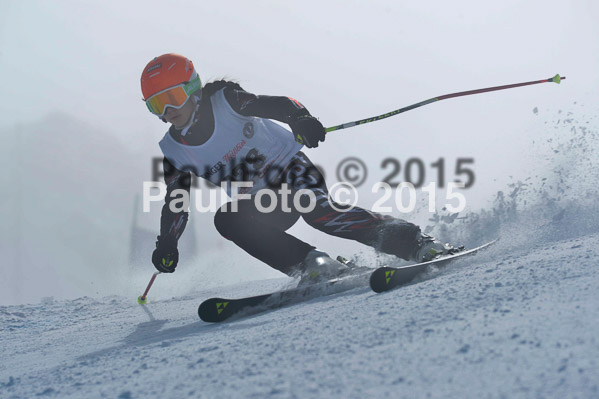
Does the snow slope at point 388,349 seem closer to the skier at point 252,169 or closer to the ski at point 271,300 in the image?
the ski at point 271,300

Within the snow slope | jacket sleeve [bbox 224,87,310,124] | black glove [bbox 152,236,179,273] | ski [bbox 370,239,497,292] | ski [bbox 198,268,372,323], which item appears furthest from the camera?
black glove [bbox 152,236,179,273]

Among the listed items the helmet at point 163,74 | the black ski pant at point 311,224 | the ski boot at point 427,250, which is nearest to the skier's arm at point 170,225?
the black ski pant at point 311,224

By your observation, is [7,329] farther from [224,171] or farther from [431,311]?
[431,311]

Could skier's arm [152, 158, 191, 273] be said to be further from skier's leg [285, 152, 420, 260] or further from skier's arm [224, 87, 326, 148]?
skier's leg [285, 152, 420, 260]

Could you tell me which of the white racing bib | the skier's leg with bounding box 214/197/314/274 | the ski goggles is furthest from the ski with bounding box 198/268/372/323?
the ski goggles

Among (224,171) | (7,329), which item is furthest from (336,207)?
(7,329)

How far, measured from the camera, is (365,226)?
3537 millimetres

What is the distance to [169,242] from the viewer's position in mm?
3717

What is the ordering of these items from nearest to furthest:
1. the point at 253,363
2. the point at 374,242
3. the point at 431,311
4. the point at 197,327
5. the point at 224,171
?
the point at 253,363 < the point at 431,311 < the point at 197,327 < the point at 374,242 < the point at 224,171

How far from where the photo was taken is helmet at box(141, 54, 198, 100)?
11.5ft

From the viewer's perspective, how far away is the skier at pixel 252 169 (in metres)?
3.47

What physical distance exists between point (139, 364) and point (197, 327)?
904 mm

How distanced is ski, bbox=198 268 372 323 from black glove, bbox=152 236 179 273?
85 centimetres

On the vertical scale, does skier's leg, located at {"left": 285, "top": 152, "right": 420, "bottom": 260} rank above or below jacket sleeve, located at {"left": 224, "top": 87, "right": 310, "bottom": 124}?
below
